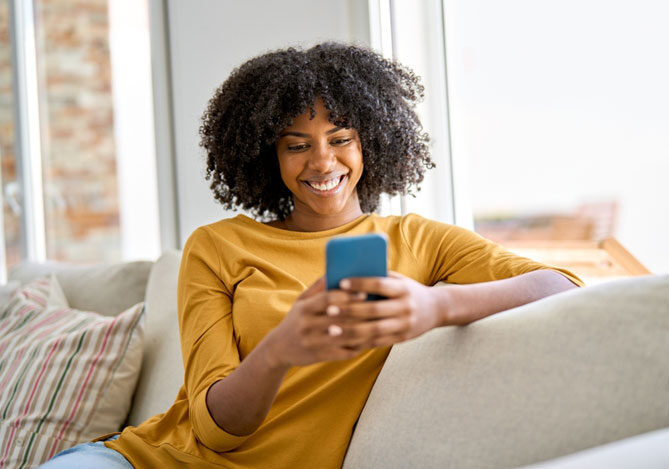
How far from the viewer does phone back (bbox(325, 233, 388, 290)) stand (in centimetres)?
79

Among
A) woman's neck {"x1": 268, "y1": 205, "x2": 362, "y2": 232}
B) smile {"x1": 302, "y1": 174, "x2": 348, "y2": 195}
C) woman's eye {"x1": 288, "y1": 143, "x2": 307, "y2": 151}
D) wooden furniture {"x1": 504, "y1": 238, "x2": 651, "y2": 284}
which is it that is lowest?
wooden furniture {"x1": 504, "y1": 238, "x2": 651, "y2": 284}

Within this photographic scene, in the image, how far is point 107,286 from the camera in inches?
80.8

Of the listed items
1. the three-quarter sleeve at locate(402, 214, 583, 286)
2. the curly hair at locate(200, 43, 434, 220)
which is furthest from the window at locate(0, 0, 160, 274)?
the three-quarter sleeve at locate(402, 214, 583, 286)

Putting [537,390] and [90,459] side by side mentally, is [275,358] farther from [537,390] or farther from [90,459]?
[90,459]

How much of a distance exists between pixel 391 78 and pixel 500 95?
1.45 feet

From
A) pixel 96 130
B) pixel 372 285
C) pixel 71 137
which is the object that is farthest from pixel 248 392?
pixel 71 137

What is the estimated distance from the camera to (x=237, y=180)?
1511mm

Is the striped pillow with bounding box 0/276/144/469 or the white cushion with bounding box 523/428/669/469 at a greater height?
the white cushion with bounding box 523/428/669/469

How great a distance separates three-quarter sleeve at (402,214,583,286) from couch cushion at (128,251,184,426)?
63 centimetres

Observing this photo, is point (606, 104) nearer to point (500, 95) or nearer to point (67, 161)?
point (500, 95)

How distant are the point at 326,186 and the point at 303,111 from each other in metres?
0.15

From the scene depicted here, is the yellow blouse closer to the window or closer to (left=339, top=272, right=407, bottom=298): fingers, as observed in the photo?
(left=339, top=272, right=407, bottom=298): fingers

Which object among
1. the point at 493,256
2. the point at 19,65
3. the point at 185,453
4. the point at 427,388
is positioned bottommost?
the point at 185,453

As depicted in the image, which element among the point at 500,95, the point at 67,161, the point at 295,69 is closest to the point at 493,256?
the point at 295,69
